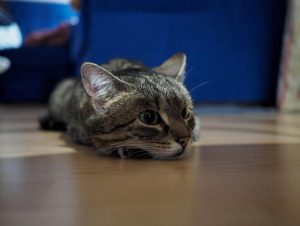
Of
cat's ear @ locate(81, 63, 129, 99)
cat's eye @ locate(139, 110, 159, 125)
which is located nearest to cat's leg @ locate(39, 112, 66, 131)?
cat's ear @ locate(81, 63, 129, 99)

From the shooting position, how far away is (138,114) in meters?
1.15

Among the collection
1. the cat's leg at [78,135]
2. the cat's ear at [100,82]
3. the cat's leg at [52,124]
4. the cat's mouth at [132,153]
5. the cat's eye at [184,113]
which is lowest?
the cat's leg at [52,124]

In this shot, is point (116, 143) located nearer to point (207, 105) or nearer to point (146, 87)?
Answer: point (146, 87)

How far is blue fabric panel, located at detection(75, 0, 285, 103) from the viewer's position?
2.50 meters

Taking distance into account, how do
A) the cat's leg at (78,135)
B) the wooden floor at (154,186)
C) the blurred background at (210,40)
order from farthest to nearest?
1. the blurred background at (210,40)
2. the cat's leg at (78,135)
3. the wooden floor at (154,186)

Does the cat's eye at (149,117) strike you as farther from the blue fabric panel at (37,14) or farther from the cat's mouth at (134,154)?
the blue fabric panel at (37,14)

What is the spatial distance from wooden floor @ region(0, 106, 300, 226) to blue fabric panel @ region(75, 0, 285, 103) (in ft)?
3.67

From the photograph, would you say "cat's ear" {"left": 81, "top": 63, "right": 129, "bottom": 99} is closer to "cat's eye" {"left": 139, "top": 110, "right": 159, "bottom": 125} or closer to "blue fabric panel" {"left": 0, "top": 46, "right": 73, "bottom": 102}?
"cat's eye" {"left": 139, "top": 110, "right": 159, "bottom": 125}

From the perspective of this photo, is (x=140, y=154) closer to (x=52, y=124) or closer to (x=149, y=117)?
(x=149, y=117)

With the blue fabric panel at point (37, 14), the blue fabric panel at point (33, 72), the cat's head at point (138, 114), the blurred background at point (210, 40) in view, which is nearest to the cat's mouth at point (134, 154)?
the cat's head at point (138, 114)

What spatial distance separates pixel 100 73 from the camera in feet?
3.89

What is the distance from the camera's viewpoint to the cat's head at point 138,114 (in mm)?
1121

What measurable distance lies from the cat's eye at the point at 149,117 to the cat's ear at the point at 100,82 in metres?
0.11

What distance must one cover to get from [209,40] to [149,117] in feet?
5.22
